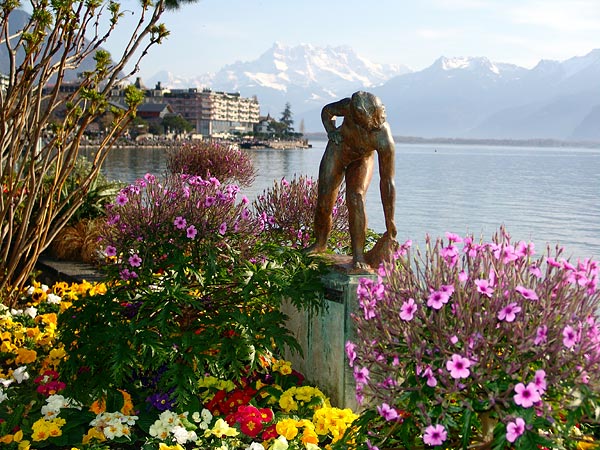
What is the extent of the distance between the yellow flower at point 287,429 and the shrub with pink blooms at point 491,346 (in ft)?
3.04

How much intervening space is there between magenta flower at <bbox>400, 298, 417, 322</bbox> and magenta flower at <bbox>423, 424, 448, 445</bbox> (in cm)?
44

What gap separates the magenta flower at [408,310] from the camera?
3.15 meters

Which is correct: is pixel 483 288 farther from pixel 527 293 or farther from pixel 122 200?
pixel 122 200

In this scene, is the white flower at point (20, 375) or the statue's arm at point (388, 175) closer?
the statue's arm at point (388, 175)

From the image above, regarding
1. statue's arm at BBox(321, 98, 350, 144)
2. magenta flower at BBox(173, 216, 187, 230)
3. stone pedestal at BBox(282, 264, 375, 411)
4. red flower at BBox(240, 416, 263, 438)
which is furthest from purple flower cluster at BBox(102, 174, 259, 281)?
red flower at BBox(240, 416, 263, 438)

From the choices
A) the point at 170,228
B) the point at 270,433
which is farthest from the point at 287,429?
the point at 170,228

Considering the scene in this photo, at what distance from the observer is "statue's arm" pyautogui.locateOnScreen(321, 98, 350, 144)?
548cm

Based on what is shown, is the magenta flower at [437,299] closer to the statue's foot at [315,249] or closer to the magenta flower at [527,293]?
the magenta flower at [527,293]

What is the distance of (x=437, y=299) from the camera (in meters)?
3.14

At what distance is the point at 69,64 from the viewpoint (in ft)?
24.7

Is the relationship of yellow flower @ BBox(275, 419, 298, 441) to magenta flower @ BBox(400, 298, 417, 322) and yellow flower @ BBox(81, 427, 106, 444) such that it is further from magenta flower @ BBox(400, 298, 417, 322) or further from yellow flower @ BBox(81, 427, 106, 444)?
magenta flower @ BBox(400, 298, 417, 322)

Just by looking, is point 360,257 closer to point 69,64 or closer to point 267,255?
point 267,255

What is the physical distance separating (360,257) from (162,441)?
1.82 m

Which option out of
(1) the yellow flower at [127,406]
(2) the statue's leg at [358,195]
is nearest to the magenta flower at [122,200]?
(1) the yellow flower at [127,406]
